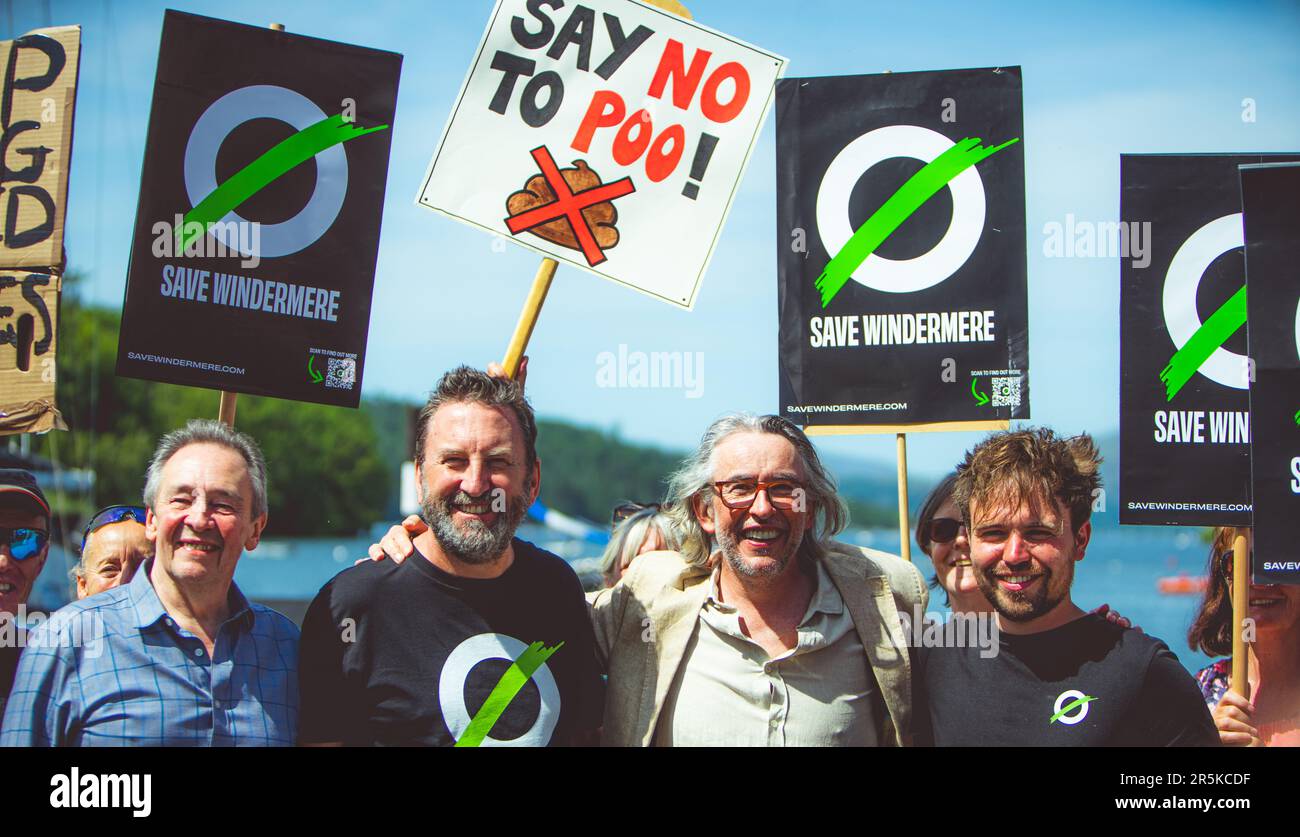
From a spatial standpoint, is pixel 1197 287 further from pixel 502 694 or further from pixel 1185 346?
pixel 502 694

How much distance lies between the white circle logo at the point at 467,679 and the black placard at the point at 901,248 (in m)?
1.80

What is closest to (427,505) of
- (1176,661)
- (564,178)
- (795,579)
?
(795,579)

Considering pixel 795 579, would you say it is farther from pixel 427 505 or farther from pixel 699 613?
pixel 427 505

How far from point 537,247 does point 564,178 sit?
1.10 feet

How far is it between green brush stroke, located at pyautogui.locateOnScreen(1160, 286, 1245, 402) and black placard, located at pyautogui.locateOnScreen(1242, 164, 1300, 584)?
0.29 metres

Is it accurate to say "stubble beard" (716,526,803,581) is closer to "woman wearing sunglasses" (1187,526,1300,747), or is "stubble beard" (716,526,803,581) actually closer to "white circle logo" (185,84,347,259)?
"woman wearing sunglasses" (1187,526,1300,747)

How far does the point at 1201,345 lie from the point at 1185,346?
0.07 metres

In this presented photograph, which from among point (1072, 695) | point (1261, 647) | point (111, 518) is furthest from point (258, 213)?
point (1261, 647)

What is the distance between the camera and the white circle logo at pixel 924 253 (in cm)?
524

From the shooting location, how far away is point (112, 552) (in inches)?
186

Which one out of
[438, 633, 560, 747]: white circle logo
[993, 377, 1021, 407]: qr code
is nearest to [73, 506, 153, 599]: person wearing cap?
[438, 633, 560, 747]: white circle logo

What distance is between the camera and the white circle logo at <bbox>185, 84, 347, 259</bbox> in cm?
487
